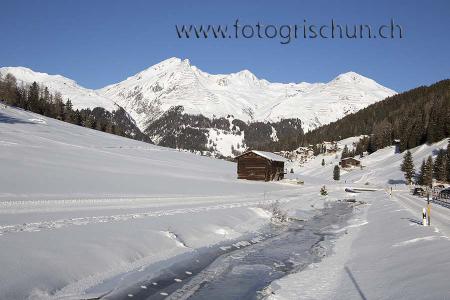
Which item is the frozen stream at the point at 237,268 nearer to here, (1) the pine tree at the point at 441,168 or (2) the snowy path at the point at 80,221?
(2) the snowy path at the point at 80,221

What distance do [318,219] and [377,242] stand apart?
1461cm

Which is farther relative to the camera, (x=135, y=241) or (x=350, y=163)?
(x=350, y=163)

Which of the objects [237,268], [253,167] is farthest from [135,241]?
[253,167]

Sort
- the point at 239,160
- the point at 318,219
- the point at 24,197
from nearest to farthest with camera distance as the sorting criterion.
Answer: the point at 24,197, the point at 318,219, the point at 239,160

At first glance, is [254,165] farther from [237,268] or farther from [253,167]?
[237,268]

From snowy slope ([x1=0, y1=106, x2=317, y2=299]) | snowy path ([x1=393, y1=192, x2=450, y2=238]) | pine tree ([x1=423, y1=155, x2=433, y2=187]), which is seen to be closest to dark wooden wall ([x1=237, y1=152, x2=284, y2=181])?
snowy slope ([x1=0, y1=106, x2=317, y2=299])

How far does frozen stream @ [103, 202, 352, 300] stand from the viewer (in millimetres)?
12562

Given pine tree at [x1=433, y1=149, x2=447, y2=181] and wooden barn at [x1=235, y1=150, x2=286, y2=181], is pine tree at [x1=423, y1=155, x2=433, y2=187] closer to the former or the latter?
pine tree at [x1=433, y1=149, x2=447, y2=181]

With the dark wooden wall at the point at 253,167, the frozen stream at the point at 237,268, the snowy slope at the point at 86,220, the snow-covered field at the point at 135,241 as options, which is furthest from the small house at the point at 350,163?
the frozen stream at the point at 237,268

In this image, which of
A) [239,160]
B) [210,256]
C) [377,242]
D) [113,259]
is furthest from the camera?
[239,160]

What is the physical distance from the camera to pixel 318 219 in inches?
1348

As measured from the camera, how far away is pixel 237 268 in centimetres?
1606

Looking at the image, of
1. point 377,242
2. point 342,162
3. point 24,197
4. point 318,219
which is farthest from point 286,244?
point 342,162

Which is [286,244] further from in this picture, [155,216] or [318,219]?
[318,219]
